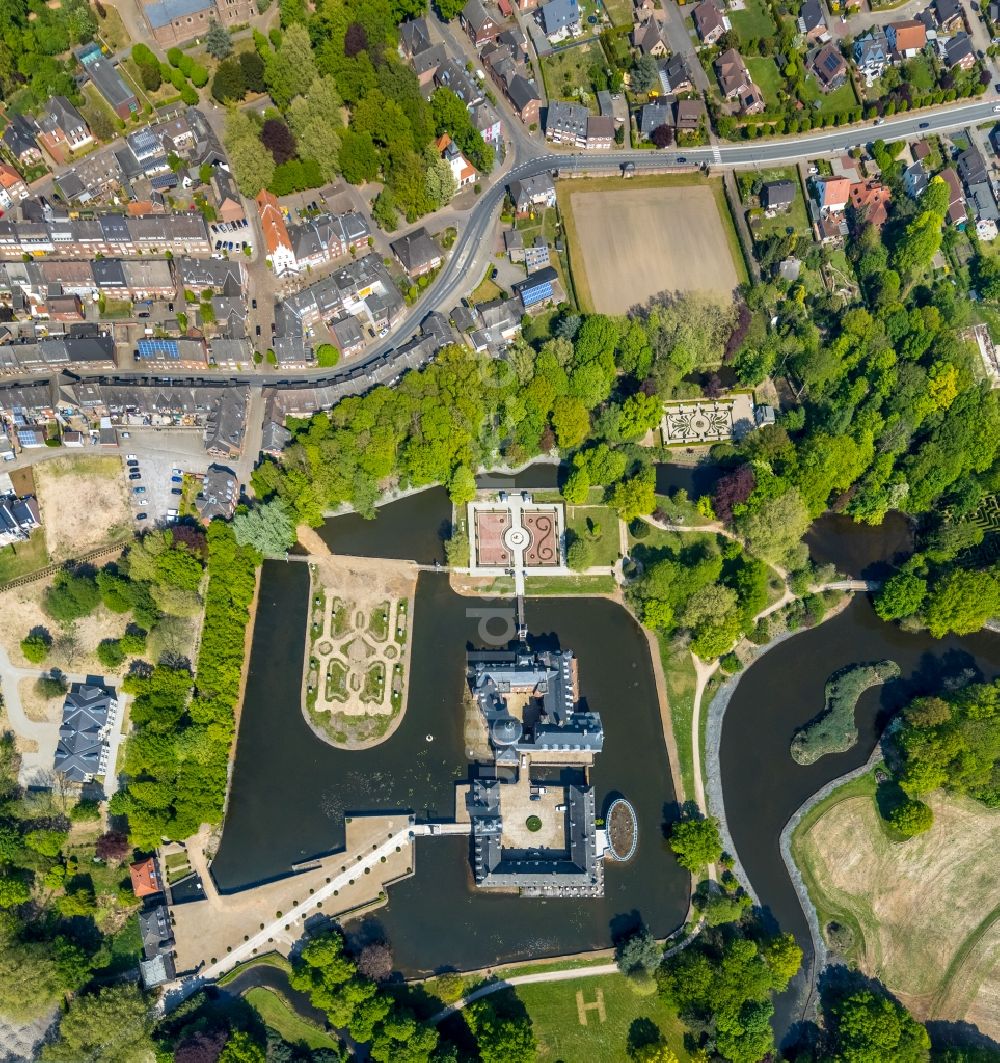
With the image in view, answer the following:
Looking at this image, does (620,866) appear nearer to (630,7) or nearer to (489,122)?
(489,122)

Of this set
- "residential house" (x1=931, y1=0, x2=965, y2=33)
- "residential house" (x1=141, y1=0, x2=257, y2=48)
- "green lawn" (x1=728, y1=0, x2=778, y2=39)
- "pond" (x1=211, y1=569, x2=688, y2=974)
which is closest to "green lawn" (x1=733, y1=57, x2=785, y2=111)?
"green lawn" (x1=728, y1=0, x2=778, y2=39)

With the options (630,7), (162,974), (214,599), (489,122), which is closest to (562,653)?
(214,599)

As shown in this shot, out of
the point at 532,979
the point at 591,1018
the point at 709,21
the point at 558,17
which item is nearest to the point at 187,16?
the point at 558,17

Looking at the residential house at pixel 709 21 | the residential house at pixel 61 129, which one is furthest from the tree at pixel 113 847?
the residential house at pixel 709 21

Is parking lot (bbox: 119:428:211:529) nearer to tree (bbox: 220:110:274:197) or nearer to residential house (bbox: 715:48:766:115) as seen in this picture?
tree (bbox: 220:110:274:197)

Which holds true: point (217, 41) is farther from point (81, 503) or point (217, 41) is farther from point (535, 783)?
point (535, 783)

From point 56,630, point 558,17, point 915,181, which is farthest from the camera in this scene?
point 558,17
